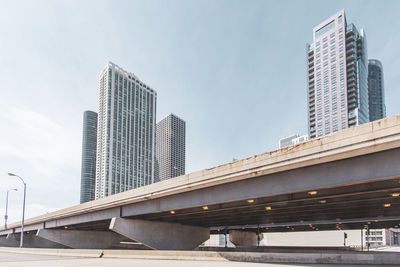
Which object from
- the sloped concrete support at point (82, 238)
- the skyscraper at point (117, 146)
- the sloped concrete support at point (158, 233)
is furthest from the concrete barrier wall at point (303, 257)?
the skyscraper at point (117, 146)

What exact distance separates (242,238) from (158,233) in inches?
1245

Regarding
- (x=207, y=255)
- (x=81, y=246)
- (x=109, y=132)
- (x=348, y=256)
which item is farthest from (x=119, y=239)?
(x=109, y=132)

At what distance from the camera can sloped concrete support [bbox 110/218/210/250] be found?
29.0m

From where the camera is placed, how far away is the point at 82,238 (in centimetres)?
5131

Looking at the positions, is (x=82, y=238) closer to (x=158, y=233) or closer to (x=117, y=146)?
(x=158, y=233)

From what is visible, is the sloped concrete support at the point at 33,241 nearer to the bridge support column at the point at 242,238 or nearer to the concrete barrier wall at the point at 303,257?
the bridge support column at the point at 242,238

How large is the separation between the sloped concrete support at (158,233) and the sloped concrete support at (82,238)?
21.9 metres

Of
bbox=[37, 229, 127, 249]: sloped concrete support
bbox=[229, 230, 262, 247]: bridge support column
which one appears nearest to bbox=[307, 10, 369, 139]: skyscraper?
bbox=[229, 230, 262, 247]: bridge support column

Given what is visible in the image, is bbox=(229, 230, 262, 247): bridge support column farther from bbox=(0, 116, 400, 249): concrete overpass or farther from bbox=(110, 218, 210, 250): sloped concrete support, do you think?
bbox=(0, 116, 400, 249): concrete overpass

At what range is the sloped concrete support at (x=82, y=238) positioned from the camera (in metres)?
48.8

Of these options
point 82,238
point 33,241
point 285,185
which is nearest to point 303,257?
point 285,185

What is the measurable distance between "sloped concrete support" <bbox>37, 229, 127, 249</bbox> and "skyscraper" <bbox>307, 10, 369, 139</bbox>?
14092 centimetres

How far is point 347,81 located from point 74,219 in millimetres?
166158

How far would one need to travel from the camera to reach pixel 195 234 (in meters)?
39.0
